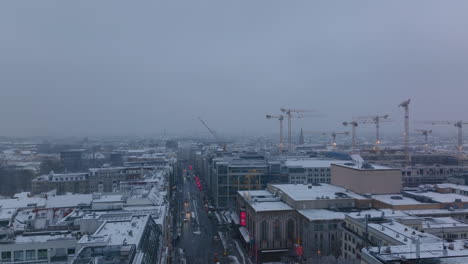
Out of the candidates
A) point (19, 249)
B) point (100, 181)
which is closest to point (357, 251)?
point (19, 249)

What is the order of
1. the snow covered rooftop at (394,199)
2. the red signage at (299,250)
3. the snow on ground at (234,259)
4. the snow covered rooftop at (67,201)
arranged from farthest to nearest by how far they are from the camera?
the snow covered rooftop at (67,201)
the snow covered rooftop at (394,199)
the red signage at (299,250)
the snow on ground at (234,259)

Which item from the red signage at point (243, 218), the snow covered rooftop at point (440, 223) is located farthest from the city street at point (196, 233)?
the snow covered rooftop at point (440, 223)

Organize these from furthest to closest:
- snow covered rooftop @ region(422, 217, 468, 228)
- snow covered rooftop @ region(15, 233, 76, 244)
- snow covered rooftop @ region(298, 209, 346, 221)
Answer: snow covered rooftop @ region(298, 209, 346, 221) < snow covered rooftop @ region(422, 217, 468, 228) < snow covered rooftop @ region(15, 233, 76, 244)

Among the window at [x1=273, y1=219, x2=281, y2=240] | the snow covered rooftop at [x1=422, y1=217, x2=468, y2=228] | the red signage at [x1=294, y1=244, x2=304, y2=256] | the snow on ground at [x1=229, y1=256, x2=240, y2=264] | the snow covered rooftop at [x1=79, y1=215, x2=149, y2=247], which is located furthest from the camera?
the window at [x1=273, y1=219, x2=281, y2=240]

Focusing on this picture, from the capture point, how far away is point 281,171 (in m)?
70.1

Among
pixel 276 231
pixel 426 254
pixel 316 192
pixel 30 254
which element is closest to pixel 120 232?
pixel 30 254

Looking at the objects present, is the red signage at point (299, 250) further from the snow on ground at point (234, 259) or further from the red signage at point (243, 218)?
the red signage at point (243, 218)

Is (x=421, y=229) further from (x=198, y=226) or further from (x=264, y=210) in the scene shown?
(x=198, y=226)

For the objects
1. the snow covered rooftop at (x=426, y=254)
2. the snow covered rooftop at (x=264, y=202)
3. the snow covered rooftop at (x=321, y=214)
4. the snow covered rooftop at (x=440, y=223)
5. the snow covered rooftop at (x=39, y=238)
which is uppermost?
the snow covered rooftop at (x=426, y=254)

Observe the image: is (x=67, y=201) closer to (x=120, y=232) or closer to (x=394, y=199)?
(x=120, y=232)

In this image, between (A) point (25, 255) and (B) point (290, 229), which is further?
(B) point (290, 229)

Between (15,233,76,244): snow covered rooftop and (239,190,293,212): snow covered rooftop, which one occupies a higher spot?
(15,233,76,244): snow covered rooftop

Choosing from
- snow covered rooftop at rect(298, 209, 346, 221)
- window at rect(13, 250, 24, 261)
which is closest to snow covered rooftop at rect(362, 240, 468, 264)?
snow covered rooftop at rect(298, 209, 346, 221)

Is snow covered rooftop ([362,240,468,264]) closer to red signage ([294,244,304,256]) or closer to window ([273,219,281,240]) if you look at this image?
red signage ([294,244,304,256])
